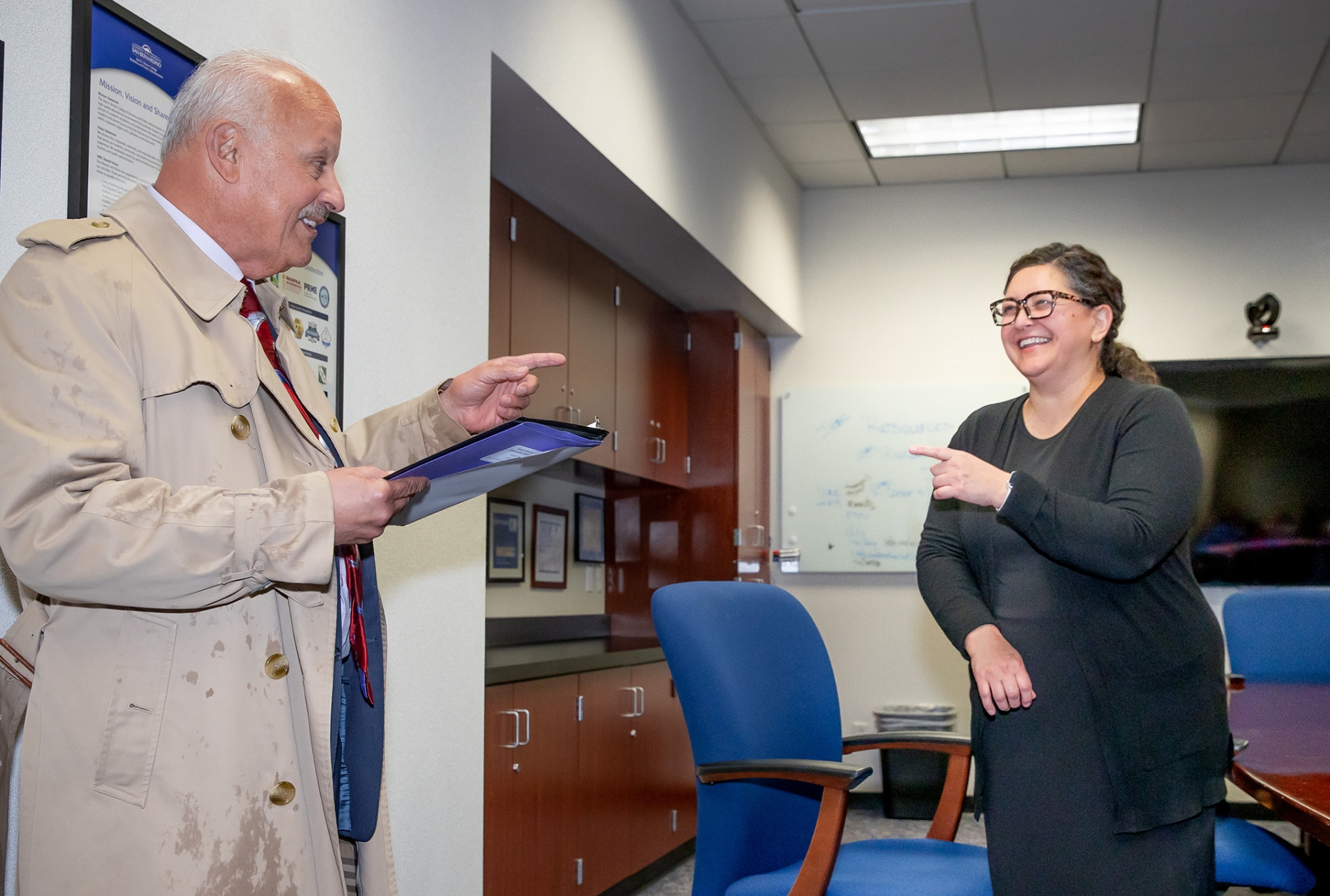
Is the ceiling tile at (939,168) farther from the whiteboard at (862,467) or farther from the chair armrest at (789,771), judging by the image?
the chair armrest at (789,771)

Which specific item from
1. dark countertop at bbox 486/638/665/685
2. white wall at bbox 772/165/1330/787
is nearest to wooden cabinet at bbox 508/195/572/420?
dark countertop at bbox 486/638/665/685

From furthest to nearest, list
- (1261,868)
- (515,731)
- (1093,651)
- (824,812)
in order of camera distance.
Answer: (515,731) → (1261,868) → (824,812) → (1093,651)

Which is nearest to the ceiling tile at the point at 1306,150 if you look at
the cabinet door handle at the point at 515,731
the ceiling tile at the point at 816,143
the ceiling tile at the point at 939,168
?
the ceiling tile at the point at 939,168

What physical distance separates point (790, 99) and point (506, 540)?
2.18m

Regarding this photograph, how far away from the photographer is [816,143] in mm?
5285

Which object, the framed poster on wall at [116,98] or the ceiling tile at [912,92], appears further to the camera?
the ceiling tile at [912,92]

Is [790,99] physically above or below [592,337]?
above

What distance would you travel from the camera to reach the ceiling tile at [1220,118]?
479cm

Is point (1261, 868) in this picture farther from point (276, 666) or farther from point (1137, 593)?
point (276, 666)

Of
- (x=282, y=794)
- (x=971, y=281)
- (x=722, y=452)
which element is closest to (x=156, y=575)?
(x=282, y=794)

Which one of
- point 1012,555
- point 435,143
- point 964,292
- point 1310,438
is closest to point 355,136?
point 435,143

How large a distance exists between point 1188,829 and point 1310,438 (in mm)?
4114

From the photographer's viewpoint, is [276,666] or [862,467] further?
[862,467]

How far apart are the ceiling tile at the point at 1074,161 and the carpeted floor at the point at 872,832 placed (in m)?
3.01
